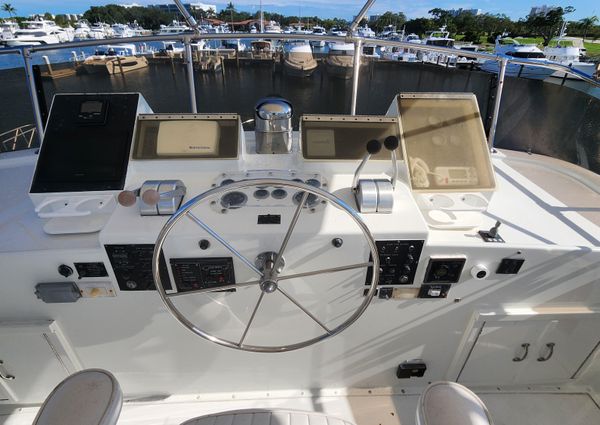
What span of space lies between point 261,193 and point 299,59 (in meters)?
3.12

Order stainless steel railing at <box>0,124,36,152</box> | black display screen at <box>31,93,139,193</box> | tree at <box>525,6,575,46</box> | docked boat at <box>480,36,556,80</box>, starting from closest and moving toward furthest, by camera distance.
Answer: black display screen at <box>31,93,139,193</box>, stainless steel railing at <box>0,124,36,152</box>, docked boat at <box>480,36,556,80</box>, tree at <box>525,6,575,46</box>

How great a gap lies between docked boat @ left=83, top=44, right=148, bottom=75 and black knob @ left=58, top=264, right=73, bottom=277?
10090 mm

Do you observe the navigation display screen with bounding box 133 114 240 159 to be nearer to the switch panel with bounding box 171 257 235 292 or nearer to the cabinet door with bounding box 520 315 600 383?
the switch panel with bounding box 171 257 235 292

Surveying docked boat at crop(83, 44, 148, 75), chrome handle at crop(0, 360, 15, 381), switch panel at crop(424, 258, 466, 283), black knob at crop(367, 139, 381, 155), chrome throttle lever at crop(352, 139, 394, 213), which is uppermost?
black knob at crop(367, 139, 381, 155)

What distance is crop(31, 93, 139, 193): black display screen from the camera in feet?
4.38

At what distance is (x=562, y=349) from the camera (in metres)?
1.52

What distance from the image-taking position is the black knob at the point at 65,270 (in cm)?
115

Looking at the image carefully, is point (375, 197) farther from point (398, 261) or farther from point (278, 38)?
point (278, 38)

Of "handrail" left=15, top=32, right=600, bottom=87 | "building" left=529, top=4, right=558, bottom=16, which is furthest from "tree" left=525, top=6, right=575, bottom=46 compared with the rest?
"handrail" left=15, top=32, right=600, bottom=87

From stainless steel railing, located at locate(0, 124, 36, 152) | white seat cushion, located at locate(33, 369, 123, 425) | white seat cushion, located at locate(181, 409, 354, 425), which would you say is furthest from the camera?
stainless steel railing, located at locate(0, 124, 36, 152)

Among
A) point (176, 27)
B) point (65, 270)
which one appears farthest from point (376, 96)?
point (65, 270)

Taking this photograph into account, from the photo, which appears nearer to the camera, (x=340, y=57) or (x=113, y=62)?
(x=340, y=57)

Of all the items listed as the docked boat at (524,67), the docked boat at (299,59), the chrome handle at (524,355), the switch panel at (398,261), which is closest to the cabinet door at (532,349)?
the chrome handle at (524,355)

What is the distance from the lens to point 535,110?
13.0 metres
